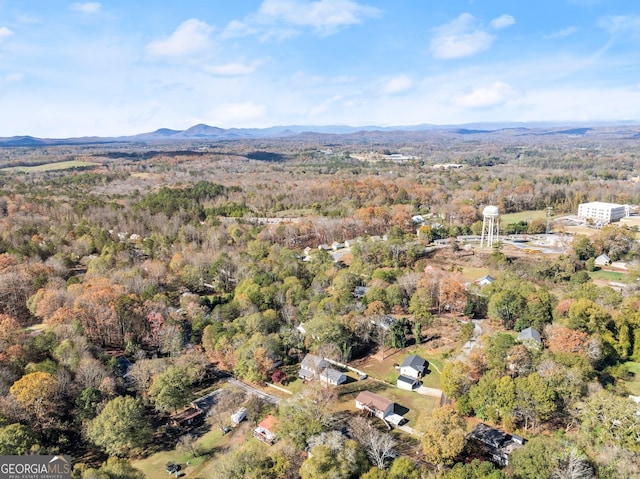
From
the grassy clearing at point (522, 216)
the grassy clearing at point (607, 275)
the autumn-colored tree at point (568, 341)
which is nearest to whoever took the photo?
the autumn-colored tree at point (568, 341)

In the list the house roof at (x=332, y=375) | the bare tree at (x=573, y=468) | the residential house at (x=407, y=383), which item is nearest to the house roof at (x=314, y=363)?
the house roof at (x=332, y=375)

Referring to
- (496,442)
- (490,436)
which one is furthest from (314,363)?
(496,442)

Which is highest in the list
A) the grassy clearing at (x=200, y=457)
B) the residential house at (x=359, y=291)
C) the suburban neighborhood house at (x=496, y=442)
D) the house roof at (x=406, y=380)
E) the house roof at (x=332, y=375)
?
the residential house at (x=359, y=291)

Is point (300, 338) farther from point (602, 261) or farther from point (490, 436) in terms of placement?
point (602, 261)

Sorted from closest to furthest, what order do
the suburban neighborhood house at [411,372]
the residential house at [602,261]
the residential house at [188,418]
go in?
1. the residential house at [188,418]
2. the suburban neighborhood house at [411,372]
3. the residential house at [602,261]

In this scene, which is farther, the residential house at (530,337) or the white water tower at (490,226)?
the white water tower at (490,226)

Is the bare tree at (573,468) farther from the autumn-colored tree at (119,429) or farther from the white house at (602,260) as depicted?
the white house at (602,260)

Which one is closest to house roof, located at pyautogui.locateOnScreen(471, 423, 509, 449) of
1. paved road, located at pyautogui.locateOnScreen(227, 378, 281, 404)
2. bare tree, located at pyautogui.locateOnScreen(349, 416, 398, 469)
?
bare tree, located at pyautogui.locateOnScreen(349, 416, 398, 469)
